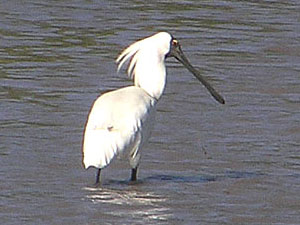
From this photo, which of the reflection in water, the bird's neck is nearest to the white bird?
the bird's neck

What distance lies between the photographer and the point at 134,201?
31.5ft

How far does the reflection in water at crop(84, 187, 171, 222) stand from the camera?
30.1ft

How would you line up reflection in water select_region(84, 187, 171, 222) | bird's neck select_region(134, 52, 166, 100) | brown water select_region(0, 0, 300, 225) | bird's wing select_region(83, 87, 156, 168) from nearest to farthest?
1. reflection in water select_region(84, 187, 171, 222)
2. brown water select_region(0, 0, 300, 225)
3. bird's wing select_region(83, 87, 156, 168)
4. bird's neck select_region(134, 52, 166, 100)

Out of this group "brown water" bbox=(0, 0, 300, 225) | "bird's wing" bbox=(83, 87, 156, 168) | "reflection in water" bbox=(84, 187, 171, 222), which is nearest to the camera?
"reflection in water" bbox=(84, 187, 171, 222)

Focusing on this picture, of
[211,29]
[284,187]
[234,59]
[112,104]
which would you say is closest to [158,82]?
[112,104]

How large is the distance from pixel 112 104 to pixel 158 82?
600mm

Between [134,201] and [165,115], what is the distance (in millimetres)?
2780

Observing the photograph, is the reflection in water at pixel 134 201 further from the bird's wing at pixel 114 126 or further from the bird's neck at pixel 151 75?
the bird's neck at pixel 151 75

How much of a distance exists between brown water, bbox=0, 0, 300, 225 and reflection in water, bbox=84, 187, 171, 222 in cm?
1

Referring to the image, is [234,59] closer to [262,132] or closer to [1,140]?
[262,132]

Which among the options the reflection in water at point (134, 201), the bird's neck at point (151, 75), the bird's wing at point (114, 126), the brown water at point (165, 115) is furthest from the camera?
the bird's neck at point (151, 75)

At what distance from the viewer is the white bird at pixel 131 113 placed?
9844mm

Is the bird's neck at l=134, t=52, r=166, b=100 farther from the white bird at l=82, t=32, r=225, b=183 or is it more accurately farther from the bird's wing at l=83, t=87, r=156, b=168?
the bird's wing at l=83, t=87, r=156, b=168

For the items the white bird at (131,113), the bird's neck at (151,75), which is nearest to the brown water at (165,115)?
the white bird at (131,113)
